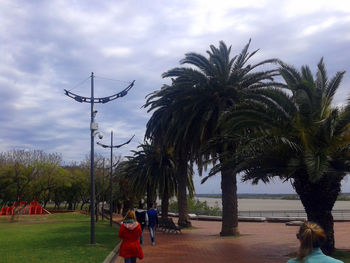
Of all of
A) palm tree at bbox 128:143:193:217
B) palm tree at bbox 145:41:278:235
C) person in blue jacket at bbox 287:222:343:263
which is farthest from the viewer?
palm tree at bbox 128:143:193:217

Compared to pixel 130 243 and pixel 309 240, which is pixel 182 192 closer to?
pixel 130 243

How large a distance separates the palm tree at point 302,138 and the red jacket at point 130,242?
565 cm

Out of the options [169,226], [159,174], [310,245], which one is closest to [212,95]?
[169,226]

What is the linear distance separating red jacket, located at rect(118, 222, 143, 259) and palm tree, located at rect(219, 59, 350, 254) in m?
5.65

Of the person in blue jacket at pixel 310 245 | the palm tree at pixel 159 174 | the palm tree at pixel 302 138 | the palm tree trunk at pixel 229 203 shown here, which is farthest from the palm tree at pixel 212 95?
the person in blue jacket at pixel 310 245

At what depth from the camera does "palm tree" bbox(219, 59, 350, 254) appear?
12.8m

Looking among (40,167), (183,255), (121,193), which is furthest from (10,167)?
(183,255)

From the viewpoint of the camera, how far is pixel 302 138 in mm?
12820

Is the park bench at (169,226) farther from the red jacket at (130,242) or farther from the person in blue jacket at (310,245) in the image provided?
the person in blue jacket at (310,245)

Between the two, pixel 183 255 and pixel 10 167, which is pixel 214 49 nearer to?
pixel 183 255

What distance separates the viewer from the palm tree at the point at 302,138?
1284 centimetres

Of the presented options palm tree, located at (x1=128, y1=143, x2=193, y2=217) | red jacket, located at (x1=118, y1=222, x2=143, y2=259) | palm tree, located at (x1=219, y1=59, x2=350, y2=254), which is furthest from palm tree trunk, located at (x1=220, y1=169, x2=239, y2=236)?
red jacket, located at (x1=118, y1=222, x2=143, y2=259)

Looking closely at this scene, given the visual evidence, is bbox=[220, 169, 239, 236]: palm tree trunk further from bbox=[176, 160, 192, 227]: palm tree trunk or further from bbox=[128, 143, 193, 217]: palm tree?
bbox=[128, 143, 193, 217]: palm tree

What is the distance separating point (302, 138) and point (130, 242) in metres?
6.63
